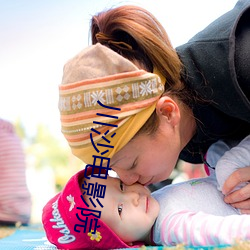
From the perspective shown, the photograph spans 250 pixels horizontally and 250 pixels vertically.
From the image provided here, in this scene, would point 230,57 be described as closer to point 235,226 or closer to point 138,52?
point 138,52

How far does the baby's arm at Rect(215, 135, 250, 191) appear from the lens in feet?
3.27

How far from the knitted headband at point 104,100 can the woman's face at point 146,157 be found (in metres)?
0.03

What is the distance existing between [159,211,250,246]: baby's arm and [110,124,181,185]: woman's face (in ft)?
0.33

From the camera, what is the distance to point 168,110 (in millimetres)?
939

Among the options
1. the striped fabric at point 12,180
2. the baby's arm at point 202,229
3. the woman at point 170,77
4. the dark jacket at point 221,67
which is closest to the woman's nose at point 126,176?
the woman at point 170,77

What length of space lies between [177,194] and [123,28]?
361 millimetres

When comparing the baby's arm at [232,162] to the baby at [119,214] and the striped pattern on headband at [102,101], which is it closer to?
the baby at [119,214]

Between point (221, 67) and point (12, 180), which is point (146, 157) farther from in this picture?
point (12, 180)

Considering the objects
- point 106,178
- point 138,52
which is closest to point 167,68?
point 138,52

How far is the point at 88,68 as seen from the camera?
0.88m

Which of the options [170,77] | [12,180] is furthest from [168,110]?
[12,180]

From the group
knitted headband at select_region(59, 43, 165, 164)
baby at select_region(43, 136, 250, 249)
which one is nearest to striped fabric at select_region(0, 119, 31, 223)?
baby at select_region(43, 136, 250, 249)

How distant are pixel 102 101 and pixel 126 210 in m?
0.22

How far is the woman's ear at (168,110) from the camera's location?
3.01 ft
